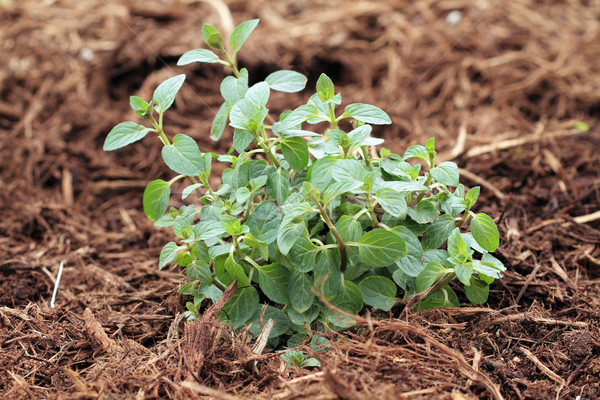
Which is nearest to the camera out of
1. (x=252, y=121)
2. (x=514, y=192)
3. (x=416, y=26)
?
(x=252, y=121)

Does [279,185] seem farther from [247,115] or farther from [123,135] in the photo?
[123,135]

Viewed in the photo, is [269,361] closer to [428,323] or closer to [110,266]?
[428,323]

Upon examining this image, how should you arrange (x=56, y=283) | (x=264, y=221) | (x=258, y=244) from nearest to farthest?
(x=258, y=244) < (x=264, y=221) < (x=56, y=283)

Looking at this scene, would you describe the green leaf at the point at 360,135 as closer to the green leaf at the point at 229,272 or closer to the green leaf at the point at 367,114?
the green leaf at the point at 367,114

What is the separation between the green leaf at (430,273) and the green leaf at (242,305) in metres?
0.48

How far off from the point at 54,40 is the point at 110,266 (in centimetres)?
233

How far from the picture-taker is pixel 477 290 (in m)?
1.57

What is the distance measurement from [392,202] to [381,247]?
12 cm

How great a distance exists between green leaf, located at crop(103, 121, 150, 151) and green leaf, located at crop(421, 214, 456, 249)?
0.84 m

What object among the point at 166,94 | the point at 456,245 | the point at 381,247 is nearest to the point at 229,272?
the point at 381,247

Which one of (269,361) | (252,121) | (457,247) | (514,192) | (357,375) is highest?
(252,121)

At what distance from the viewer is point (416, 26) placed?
4125mm

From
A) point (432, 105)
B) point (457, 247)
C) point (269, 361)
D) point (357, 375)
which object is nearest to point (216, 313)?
point (269, 361)

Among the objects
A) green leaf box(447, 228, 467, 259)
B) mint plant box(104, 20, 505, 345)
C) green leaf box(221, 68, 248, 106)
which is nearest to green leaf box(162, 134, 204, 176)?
mint plant box(104, 20, 505, 345)
